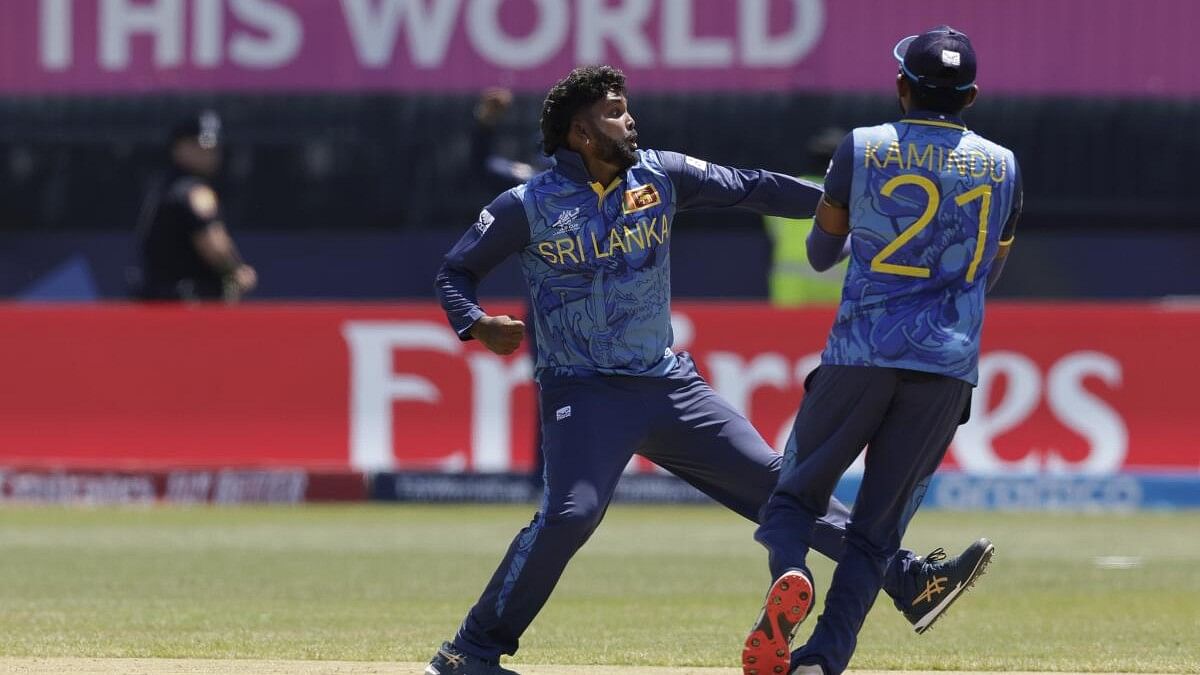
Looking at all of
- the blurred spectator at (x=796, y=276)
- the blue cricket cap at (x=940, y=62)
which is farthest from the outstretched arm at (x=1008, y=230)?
the blurred spectator at (x=796, y=276)

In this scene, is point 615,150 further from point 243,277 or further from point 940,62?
point 243,277

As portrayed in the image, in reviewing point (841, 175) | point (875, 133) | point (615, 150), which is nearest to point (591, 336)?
point (615, 150)

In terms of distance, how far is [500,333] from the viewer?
6785mm

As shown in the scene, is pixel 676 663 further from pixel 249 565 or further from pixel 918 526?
pixel 918 526

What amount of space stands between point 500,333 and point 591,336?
404 mm

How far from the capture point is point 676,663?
25.7 feet

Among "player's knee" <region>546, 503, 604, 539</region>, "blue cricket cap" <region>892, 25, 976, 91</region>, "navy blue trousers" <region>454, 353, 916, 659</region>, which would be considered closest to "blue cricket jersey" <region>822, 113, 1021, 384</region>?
"blue cricket cap" <region>892, 25, 976, 91</region>

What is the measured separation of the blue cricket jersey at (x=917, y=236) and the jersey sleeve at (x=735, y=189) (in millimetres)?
744

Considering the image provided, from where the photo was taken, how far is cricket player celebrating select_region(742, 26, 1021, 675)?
6418 mm

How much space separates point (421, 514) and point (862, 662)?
6.82 meters

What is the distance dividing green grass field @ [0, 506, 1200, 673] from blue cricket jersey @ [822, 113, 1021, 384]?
178 cm

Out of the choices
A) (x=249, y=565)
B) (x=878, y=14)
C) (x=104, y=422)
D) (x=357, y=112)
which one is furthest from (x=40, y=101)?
(x=249, y=565)

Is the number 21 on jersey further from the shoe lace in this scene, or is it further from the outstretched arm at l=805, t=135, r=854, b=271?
the shoe lace

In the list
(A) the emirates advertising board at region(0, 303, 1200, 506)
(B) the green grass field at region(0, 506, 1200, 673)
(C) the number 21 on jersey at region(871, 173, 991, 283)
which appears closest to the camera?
(C) the number 21 on jersey at region(871, 173, 991, 283)
